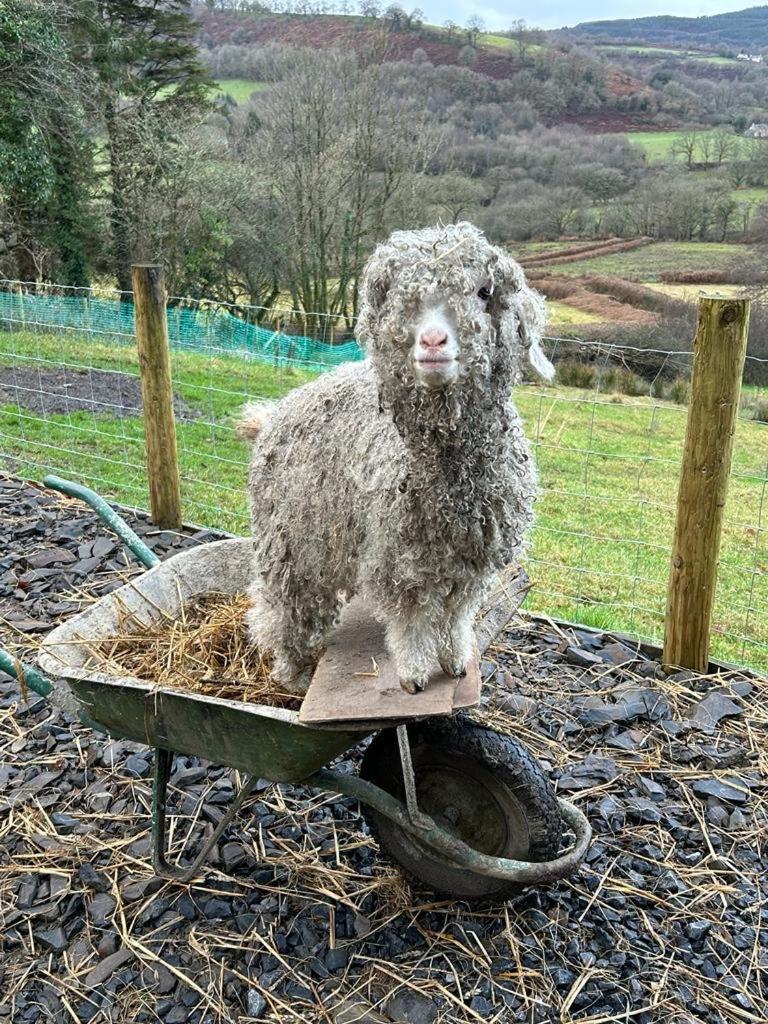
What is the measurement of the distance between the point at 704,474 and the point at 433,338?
7.43 feet

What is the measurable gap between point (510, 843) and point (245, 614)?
4.52 ft

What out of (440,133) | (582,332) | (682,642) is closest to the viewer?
(682,642)

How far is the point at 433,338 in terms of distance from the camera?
1.64 meters

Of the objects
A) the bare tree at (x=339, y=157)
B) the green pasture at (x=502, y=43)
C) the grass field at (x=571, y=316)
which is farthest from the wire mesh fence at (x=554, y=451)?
the green pasture at (x=502, y=43)

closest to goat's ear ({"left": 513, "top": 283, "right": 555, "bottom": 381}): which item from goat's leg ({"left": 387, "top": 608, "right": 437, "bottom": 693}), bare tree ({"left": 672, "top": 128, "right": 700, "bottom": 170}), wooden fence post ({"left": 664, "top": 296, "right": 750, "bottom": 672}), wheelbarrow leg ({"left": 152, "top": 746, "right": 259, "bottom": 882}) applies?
goat's leg ({"left": 387, "top": 608, "right": 437, "bottom": 693})

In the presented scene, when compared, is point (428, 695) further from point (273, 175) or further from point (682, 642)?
point (273, 175)

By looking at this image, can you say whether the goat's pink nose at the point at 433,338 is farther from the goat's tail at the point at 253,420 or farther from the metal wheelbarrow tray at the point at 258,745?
the goat's tail at the point at 253,420

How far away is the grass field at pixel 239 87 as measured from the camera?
78.3 ft

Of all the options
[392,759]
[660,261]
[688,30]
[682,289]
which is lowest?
[392,759]

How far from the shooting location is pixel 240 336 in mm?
13461

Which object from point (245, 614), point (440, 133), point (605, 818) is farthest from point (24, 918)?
point (440, 133)

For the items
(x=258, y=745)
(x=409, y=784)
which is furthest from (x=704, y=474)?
(x=258, y=745)

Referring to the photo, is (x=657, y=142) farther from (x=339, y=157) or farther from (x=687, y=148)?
(x=339, y=157)

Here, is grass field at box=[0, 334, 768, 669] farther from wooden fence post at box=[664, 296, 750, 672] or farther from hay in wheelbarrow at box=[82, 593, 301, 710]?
hay in wheelbarrow at box=[82, 593, 301, 710]
